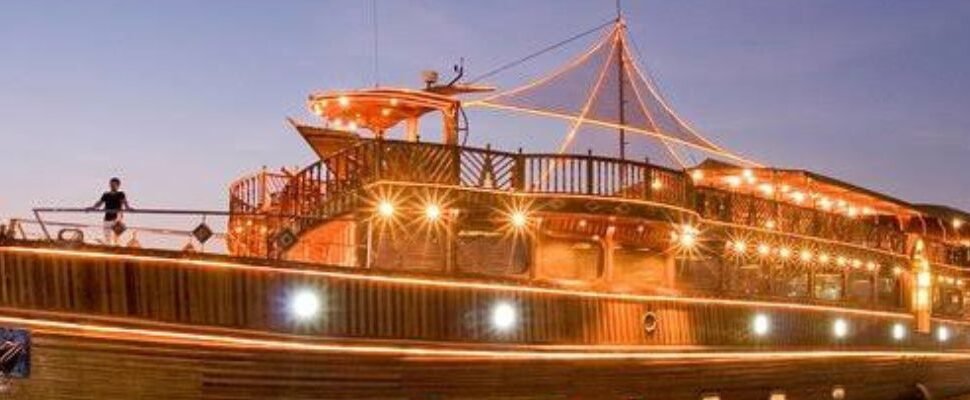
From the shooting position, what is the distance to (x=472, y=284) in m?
17.4

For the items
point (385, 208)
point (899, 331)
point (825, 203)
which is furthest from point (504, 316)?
point (899, 331)

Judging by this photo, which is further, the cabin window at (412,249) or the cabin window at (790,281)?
the cabin window at (790,281)

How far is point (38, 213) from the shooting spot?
47.2 feet

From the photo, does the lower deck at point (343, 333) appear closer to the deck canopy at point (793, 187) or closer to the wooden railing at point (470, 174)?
the wooden railing at point (470, 174)

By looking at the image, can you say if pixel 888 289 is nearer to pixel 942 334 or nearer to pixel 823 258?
pixel 942 334

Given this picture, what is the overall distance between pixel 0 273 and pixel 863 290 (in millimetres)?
25382

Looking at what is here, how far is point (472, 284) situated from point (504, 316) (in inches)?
32.0

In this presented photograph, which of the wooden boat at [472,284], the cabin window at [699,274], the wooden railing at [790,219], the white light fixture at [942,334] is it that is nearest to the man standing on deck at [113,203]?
the wooden boat at [472,284]

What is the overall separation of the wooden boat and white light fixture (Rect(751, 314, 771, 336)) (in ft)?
0.21

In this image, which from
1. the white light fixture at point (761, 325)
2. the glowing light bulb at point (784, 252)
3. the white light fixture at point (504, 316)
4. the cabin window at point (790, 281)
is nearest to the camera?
the white light fixture at point (504, 316)

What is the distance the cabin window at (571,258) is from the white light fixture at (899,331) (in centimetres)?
1219

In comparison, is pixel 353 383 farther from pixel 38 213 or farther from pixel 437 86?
pixel 437 86

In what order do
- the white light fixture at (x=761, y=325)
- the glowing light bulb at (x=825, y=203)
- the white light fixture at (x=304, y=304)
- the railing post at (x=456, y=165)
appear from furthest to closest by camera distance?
1. the glowing light bulb at (x=825, y=203)
2. the white light fixture at (x=761, y=325)
3. the railing post at (x=456, y=165)
4. the white light fixture at (x=304, y=304)

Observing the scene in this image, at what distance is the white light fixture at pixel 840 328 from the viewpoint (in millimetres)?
26844
